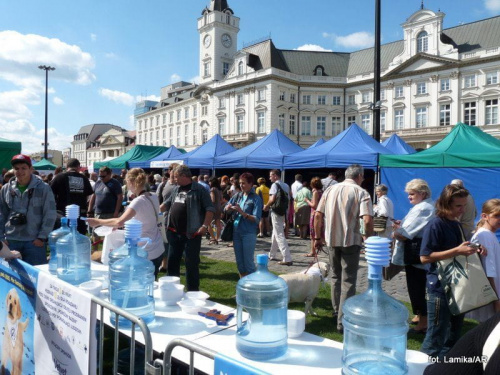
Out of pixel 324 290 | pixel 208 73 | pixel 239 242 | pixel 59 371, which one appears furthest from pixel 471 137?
pixel 208 73

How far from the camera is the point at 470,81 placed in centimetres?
3953

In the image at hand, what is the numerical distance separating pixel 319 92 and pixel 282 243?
48.1m

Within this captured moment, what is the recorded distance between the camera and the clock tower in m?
57.9

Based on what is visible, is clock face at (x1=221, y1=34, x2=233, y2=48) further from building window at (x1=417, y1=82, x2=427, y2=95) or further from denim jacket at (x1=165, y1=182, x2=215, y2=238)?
denim jacket at (x1=165, y1=182, x2=215, y2=238)

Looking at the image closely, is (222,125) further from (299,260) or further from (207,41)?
(299,260)

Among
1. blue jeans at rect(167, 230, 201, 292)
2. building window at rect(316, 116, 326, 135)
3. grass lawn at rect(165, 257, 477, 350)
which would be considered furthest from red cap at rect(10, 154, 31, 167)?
building window at rect(316, 116, 326, 135)

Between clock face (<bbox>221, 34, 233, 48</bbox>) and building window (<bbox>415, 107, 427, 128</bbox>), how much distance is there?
102 ft

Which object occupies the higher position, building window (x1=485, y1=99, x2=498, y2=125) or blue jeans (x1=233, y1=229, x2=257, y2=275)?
building window (x1=485, y1=99, x2=498, y2=125)

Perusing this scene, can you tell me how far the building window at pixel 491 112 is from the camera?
38031 mm

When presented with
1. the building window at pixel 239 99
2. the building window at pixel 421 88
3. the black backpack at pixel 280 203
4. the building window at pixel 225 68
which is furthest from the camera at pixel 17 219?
the building window at pixel 225 68

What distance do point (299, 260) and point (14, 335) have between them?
19.6 feet

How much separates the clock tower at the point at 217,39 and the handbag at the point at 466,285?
189 ft

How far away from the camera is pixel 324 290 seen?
19.1ft

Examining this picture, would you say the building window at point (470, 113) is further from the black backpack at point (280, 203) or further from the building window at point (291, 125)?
the black backpack at point (280, 203)
